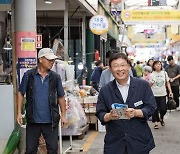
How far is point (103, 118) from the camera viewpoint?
12.9 feet

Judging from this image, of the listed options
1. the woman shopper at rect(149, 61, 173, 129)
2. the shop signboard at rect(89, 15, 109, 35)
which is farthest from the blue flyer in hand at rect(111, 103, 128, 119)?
the shop signboard at rect(89, 15, 109, 35)

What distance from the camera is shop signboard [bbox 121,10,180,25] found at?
27.5m

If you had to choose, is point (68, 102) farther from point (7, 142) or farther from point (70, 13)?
point (70, 13)

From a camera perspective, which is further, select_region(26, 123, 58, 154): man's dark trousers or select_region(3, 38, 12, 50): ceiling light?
select_region(3, 38, 12, 50): ceiling light

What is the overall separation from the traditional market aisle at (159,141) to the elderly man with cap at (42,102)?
2078 mm

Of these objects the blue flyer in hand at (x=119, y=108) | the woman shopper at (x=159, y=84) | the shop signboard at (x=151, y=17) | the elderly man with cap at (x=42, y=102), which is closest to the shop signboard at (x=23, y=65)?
the elderly man with cap at (x=42, y=102)

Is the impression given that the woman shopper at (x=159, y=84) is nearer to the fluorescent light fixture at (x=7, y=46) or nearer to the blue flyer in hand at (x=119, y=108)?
the fluorescent light fixture at (x=7, y=46)

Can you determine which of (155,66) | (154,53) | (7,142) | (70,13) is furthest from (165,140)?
(154,53)

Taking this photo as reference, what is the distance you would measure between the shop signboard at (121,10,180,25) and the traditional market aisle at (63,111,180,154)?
17.5m

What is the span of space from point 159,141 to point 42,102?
3.95 metres

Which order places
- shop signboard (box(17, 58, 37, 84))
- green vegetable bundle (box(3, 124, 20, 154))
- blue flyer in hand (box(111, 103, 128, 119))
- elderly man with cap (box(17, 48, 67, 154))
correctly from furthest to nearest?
shop signboard (box(17, 58, 37, 84)) → green vegetable bundle (box(3, 124, 20, 154)) → elderly man with cap (box(17, 48, 67, 154)) → blue flyer in hand (box(111, 103, 128, 119))

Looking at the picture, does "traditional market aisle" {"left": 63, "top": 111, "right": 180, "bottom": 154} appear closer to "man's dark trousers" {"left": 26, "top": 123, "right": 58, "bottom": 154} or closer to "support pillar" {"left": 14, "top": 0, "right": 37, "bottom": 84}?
"support pillar" {"left": 14, "top": 0, "right": 37, "bottom": 84}

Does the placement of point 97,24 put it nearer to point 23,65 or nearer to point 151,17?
point 23,65

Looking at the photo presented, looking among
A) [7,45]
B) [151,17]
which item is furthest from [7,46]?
[151,17]
